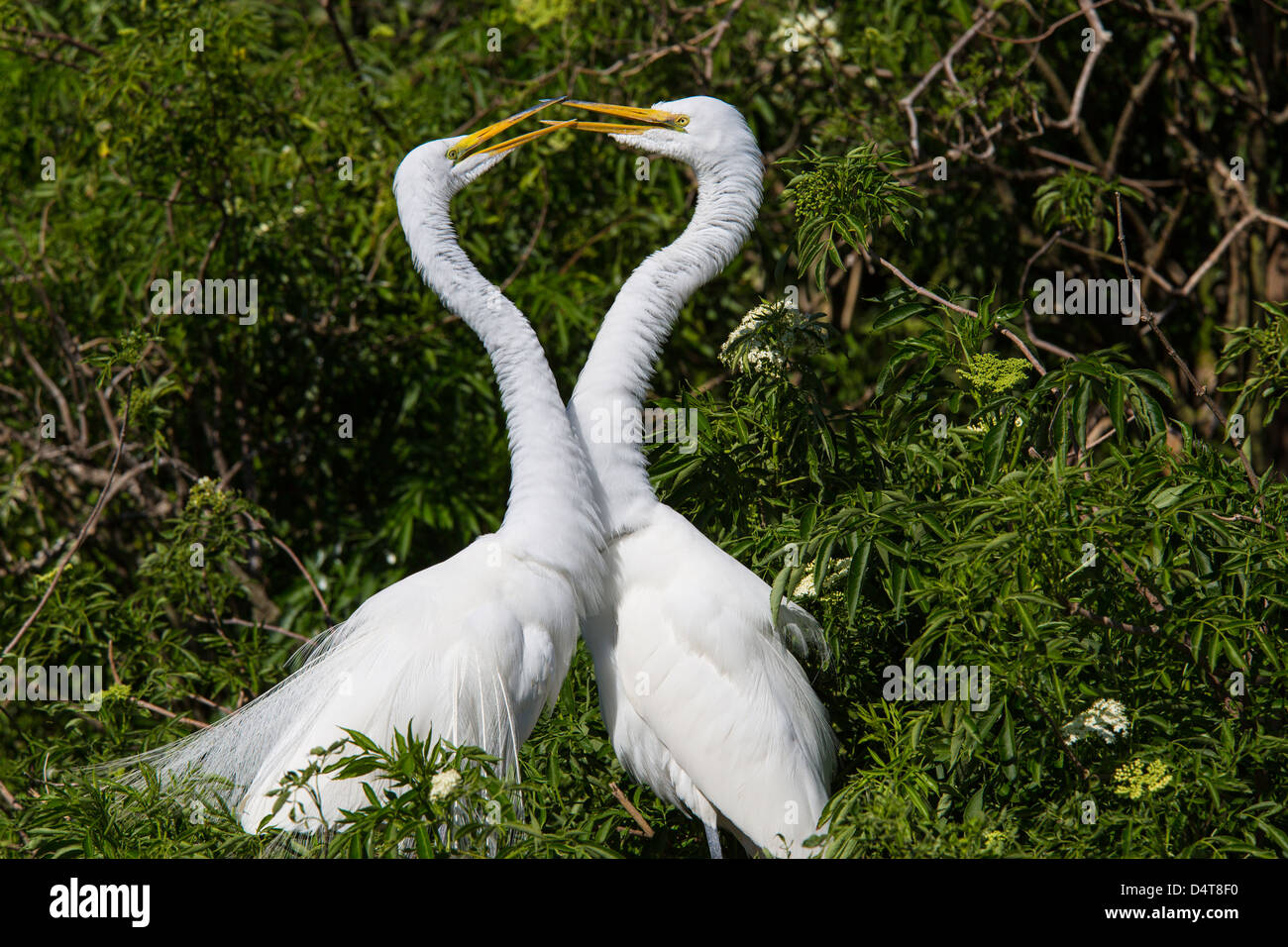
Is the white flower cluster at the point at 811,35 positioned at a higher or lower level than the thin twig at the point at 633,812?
higher

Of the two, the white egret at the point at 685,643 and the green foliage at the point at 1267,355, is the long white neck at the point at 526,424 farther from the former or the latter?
the green foliage at the point at 1267,355

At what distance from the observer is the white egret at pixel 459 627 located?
2598 mm

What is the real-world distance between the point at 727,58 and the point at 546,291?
3.95ft

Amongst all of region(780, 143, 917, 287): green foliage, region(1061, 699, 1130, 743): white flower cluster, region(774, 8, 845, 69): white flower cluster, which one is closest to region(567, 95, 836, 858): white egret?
region(780, 143, 917, 287): green foliage

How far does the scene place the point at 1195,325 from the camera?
4.96 metres

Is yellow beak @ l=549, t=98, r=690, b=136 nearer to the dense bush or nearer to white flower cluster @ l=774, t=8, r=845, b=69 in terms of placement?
the dense bush

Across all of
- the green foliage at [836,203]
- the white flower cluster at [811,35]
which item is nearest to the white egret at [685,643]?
the green foliage at [836,203]

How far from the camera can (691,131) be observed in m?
3.16

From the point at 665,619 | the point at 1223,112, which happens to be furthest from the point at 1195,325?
the point at 665,619

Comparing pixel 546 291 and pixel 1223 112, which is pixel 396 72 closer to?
pixel 546 291

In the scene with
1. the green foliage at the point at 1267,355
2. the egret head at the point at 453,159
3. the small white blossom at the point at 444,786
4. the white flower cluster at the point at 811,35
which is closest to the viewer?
the small white blossom at the point at 444,786

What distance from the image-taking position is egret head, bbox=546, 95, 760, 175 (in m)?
3.13

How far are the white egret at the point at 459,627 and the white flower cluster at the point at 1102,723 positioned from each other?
109 centimetres

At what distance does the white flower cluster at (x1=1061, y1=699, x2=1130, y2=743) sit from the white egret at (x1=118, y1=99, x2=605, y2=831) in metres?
1.09
